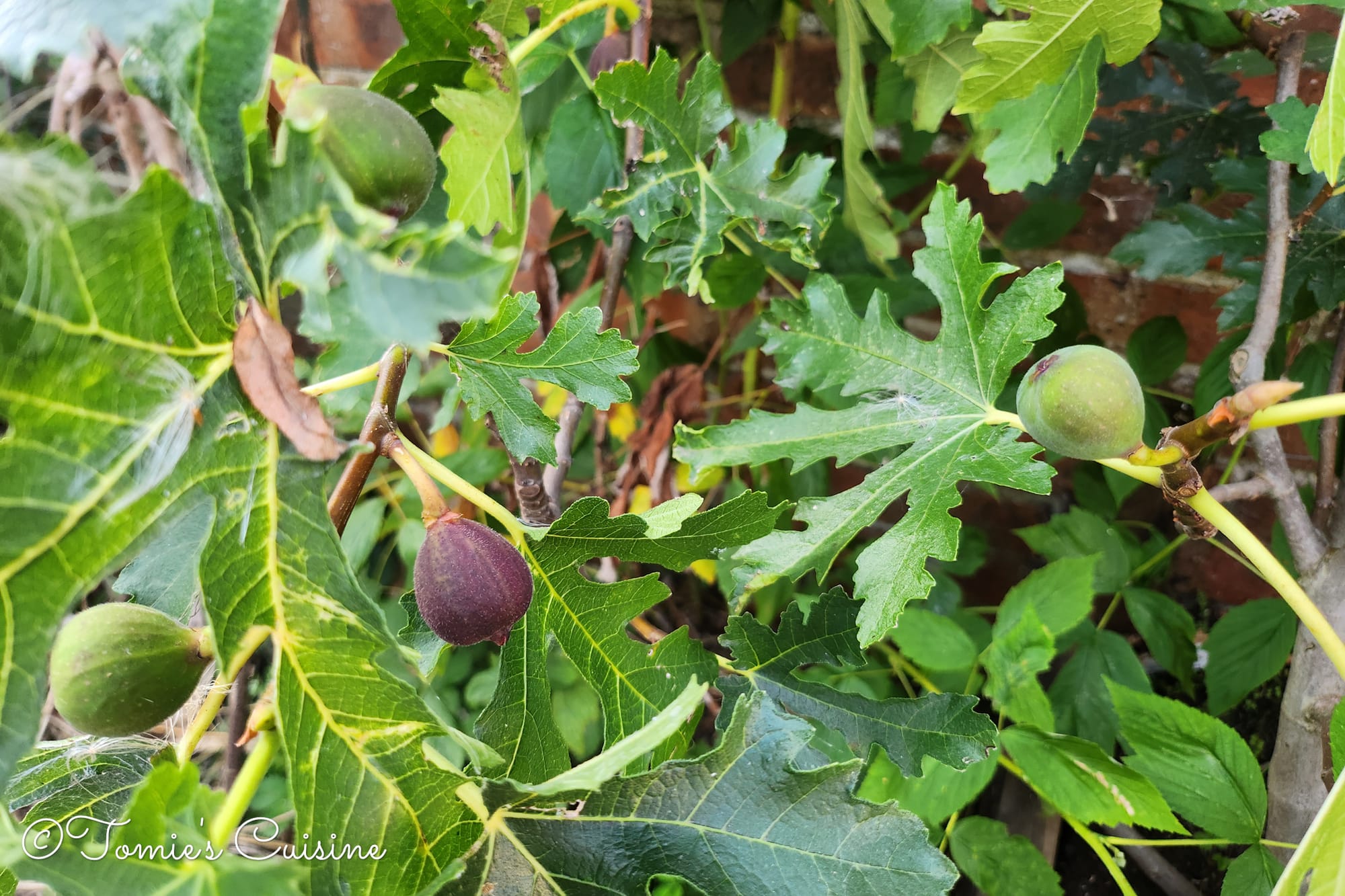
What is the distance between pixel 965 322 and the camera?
53 cm

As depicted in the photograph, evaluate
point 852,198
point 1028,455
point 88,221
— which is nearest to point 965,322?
point 1028,455

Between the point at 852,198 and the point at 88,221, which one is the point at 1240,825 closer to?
the point at 852,198

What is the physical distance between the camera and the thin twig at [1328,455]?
608 millimetres

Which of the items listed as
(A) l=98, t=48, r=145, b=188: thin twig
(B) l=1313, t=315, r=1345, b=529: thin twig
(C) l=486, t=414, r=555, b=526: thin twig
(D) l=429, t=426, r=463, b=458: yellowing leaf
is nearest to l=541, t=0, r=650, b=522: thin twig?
(C) l=486, t=414, r=555, b=526: thin twig

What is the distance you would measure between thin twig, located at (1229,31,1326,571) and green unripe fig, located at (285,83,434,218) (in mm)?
485

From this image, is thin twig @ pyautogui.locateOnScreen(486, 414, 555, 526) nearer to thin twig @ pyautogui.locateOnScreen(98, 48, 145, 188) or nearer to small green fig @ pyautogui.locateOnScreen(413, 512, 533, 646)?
small green fig @ pyautogui.locateOnScreen(413, 512, 533, 646)

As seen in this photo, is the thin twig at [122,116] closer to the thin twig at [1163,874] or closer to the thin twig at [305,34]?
the thin twig at [305,34]

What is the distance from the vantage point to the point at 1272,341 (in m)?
0.54

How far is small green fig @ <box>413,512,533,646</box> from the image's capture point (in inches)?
15.3

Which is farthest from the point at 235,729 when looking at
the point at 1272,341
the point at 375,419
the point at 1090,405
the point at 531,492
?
the point at 1272,341

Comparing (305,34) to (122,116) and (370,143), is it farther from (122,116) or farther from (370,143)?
(370,143)

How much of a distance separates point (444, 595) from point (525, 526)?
0.08 metres

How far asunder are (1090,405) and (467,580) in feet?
0.98

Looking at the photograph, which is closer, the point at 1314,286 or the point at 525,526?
the point at 525,526
